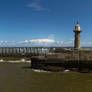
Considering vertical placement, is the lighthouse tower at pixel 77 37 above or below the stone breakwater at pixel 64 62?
above

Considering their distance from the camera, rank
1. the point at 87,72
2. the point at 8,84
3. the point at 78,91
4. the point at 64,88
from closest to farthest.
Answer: the point at 78,91, the point at 64,88, the point at 8,84, the point at 87,72

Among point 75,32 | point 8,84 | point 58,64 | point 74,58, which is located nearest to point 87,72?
point 74,58

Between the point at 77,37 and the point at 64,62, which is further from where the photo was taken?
the point at 77,37

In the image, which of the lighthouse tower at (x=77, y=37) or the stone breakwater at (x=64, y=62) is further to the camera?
the lighthouse tower at (x=77, y=37)

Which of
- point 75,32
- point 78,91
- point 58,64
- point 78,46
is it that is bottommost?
point 78,91

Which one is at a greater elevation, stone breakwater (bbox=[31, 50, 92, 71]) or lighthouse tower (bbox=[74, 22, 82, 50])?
lighthouse tower (bbox=[74, 22, 82, 50])

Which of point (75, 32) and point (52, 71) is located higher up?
point (75, 32)

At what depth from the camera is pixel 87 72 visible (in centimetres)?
1698

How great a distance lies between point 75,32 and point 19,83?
50.2ft

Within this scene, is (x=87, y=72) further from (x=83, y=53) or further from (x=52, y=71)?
(x=52, y=71)

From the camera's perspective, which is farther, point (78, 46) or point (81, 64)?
point (78, 46)

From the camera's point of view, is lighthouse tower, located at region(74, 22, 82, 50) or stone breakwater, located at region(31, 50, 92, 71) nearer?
stone breakwater, located at region(31, 50, 92, 71)

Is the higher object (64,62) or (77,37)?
(77,37)

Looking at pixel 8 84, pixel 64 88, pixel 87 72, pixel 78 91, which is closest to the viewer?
pixel 78 91
